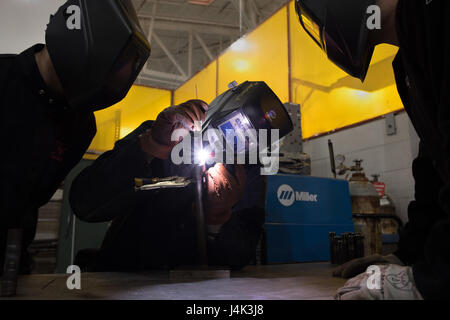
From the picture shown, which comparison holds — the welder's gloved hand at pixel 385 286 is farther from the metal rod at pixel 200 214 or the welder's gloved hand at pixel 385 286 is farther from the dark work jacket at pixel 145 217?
the dark work jacket at pixel 145 217

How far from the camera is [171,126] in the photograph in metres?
1.14

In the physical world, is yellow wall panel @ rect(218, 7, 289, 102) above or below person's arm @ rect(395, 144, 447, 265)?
above

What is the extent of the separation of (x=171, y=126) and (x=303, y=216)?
34.5 inches

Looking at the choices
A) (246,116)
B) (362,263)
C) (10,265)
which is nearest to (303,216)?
(362,263)

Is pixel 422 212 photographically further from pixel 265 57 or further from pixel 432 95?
pixel 265 57

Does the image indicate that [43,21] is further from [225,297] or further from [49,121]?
[225,297]

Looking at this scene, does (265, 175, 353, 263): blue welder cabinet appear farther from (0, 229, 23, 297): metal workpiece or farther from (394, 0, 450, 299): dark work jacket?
(0, 229, 23, 297): metal workpiece

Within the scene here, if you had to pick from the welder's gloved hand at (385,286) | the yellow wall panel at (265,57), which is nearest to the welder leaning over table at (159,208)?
the welder's gloved hand at (385,286)

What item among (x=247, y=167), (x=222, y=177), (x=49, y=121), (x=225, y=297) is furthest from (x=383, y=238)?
(x=49, y=121)

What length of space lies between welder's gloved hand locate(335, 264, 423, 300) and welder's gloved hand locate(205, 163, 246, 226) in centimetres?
67

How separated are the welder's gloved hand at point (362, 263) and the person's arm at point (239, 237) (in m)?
0.35

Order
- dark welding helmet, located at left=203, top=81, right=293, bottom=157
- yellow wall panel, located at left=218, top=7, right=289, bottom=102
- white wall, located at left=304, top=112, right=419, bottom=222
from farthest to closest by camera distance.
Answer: yellow wall panel, located at left=218, top=7, right=289, bottom=102, white wall, located at left=304, top=112, right=419, bottom=222, dark welding helmet, located at left=203, top=81, right=293, bottom=157

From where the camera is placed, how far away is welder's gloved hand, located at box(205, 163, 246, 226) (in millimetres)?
1200

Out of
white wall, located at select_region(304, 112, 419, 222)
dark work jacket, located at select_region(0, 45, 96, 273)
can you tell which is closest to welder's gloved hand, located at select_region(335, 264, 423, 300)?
dark work jacket, located at select_region(0, 45, 96, 273)
